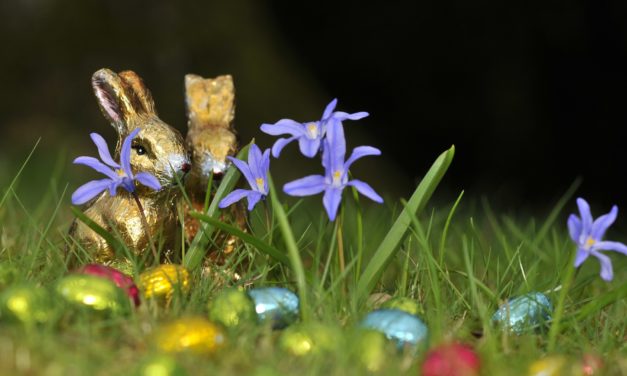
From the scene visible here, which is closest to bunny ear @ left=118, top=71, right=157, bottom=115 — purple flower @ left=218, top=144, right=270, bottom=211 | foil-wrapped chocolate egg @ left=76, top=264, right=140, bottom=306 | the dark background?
purple flower @ left=218, top=144, right=270, bottom=211

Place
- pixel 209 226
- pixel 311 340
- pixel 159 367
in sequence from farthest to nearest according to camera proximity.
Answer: pixel 209 226
pixel 311 340
pixel 159 367

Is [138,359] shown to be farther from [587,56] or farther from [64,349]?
[587,56]

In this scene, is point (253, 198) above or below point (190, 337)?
above

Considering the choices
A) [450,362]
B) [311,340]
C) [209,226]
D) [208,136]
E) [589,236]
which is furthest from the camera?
[208,136]

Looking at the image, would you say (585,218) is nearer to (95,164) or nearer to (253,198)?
(253,198)

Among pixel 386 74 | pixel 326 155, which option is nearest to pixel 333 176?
pixel 326 155

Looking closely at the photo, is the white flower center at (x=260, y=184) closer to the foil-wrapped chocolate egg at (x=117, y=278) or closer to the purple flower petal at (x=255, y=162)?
the purple flower petal at (x=255, y=162)
